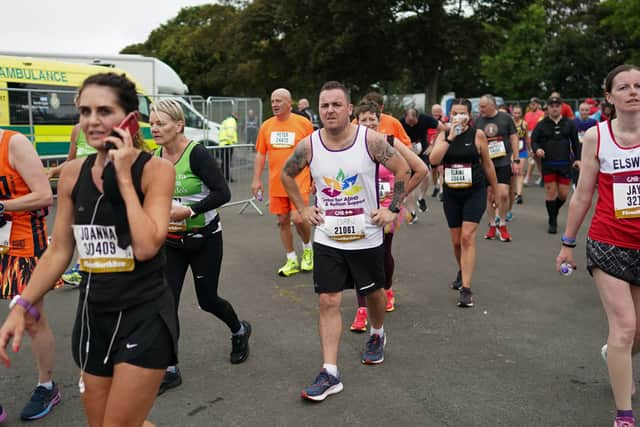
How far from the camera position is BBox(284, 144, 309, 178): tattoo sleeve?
4.26m

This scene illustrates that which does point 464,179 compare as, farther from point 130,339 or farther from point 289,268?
point 130,339

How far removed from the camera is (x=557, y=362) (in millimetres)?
4633

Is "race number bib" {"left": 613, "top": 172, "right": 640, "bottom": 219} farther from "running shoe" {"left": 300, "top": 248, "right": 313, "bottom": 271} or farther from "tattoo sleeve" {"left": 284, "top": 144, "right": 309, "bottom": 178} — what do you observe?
"running shoe" {"left": 300, "top": 248, "right": 313, "bottom": 271}

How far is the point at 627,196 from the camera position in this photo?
3510mm

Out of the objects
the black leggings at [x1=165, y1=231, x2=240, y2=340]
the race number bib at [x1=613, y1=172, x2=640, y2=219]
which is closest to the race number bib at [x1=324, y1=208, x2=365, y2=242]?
the black leggings at [x1=165, y1=231, x2=240, y2=340]

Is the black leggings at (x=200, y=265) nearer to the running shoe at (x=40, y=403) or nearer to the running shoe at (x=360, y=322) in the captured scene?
the running shoe at (x=40, y=403)

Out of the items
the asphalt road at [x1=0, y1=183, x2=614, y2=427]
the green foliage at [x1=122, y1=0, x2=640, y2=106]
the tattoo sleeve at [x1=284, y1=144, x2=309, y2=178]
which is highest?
the green foliage at [x1=122, y1=0, x2=640, y2=106]

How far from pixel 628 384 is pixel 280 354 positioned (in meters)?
2.40

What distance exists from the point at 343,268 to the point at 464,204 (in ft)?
7.93

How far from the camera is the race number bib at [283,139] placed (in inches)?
296

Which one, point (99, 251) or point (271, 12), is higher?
point (271, 12)

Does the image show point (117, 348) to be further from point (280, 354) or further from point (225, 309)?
point (280, 354)

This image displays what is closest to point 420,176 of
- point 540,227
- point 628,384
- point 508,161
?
point 628,384

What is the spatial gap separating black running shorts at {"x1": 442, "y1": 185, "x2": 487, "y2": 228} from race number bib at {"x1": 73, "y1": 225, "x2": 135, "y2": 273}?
13.9ft
